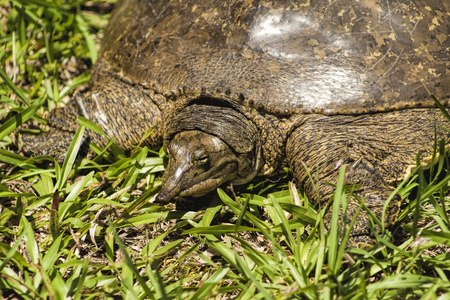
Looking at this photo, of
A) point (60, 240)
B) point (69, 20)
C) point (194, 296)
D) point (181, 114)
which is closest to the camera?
point (194, 296)

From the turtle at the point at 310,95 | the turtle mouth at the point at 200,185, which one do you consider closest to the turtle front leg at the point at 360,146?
the turtle at the point at 310,95

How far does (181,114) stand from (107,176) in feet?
2.26

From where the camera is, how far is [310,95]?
261cm

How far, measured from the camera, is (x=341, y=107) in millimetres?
2580

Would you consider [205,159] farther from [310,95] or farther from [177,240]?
[310,95]

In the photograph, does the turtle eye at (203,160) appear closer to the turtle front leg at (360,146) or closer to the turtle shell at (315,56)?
the turtle shell at (315,56)

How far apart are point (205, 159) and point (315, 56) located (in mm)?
949

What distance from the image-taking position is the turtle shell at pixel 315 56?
261cm

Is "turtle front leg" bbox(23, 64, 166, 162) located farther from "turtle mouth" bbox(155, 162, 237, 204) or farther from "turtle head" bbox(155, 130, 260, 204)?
"turtle mouth" bbox(155, 162, 237, 204)

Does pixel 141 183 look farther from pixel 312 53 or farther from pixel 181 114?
pixel 312 53

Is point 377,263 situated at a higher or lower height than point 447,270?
higher

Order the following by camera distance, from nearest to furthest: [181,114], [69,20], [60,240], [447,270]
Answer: [447,270]
[60,240]
[181,114]
[69,20]

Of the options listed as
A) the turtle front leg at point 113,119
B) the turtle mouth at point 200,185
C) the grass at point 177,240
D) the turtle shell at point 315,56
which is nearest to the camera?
the grass at point 177,240

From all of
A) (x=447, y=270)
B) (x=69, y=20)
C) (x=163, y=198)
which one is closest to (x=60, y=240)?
(x=163, y=198)
